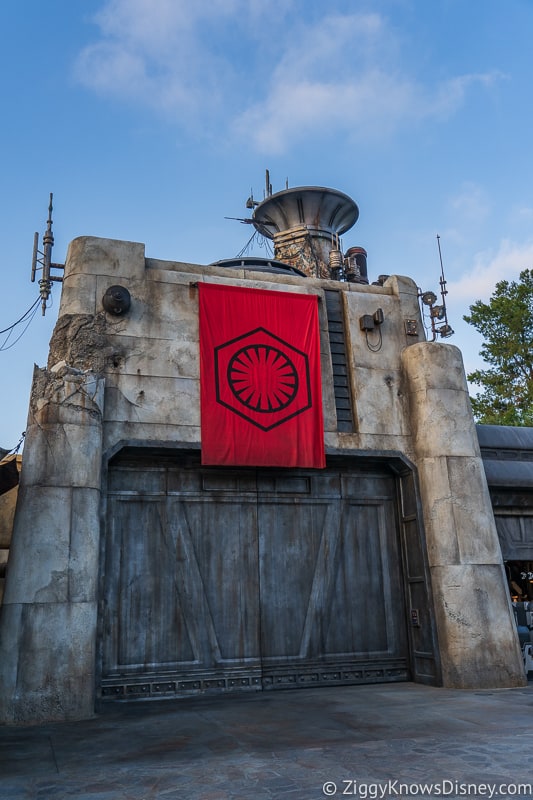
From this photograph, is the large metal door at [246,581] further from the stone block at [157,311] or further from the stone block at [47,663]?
the stone block at [157,311]

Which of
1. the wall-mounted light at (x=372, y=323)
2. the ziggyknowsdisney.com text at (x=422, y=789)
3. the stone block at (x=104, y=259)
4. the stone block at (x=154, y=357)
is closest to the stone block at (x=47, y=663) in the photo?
the stone block at (x=154, y=357)

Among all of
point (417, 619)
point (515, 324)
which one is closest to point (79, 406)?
point (417, 619)

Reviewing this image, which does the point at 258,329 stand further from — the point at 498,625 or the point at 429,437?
the point at 498,625

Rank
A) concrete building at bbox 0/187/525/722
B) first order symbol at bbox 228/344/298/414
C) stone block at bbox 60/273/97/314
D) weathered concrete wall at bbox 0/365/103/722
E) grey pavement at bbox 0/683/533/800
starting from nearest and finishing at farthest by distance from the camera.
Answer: grey pavement at bbox 0/683/533/800 → weathered concrete wall at bbox 0/365/103/722 → concrete building at bbox 0/187/525/722 → stone block at bbox 60/273/97/314 → first order symbol at bbox 228/344/298/414

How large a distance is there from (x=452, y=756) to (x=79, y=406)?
7646 millimetres

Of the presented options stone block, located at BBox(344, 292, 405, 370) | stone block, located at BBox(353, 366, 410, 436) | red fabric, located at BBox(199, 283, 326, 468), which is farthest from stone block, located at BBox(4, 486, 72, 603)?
stone block, located at BBox(344, 292, 405, 370)

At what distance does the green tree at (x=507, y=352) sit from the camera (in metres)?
36.3

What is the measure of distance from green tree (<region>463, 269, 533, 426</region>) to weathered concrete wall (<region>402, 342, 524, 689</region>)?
23998mm

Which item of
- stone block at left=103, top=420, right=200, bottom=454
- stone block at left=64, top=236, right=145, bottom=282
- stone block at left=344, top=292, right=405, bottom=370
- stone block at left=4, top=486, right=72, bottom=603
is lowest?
stone block at left=4, top=486, right=72, bottom=603

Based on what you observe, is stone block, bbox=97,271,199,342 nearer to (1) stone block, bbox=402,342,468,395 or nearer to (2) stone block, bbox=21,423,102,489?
(2) stone block, bbox=21,423,102,489

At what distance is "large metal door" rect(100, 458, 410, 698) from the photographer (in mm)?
11367

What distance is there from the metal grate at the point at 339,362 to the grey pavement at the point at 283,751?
206 inches

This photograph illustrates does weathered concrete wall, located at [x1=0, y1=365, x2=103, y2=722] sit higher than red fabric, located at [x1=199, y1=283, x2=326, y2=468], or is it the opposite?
red fabric, located at [x1=199, y1=283, x2=326, y2=468]

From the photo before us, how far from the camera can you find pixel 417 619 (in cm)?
1245
